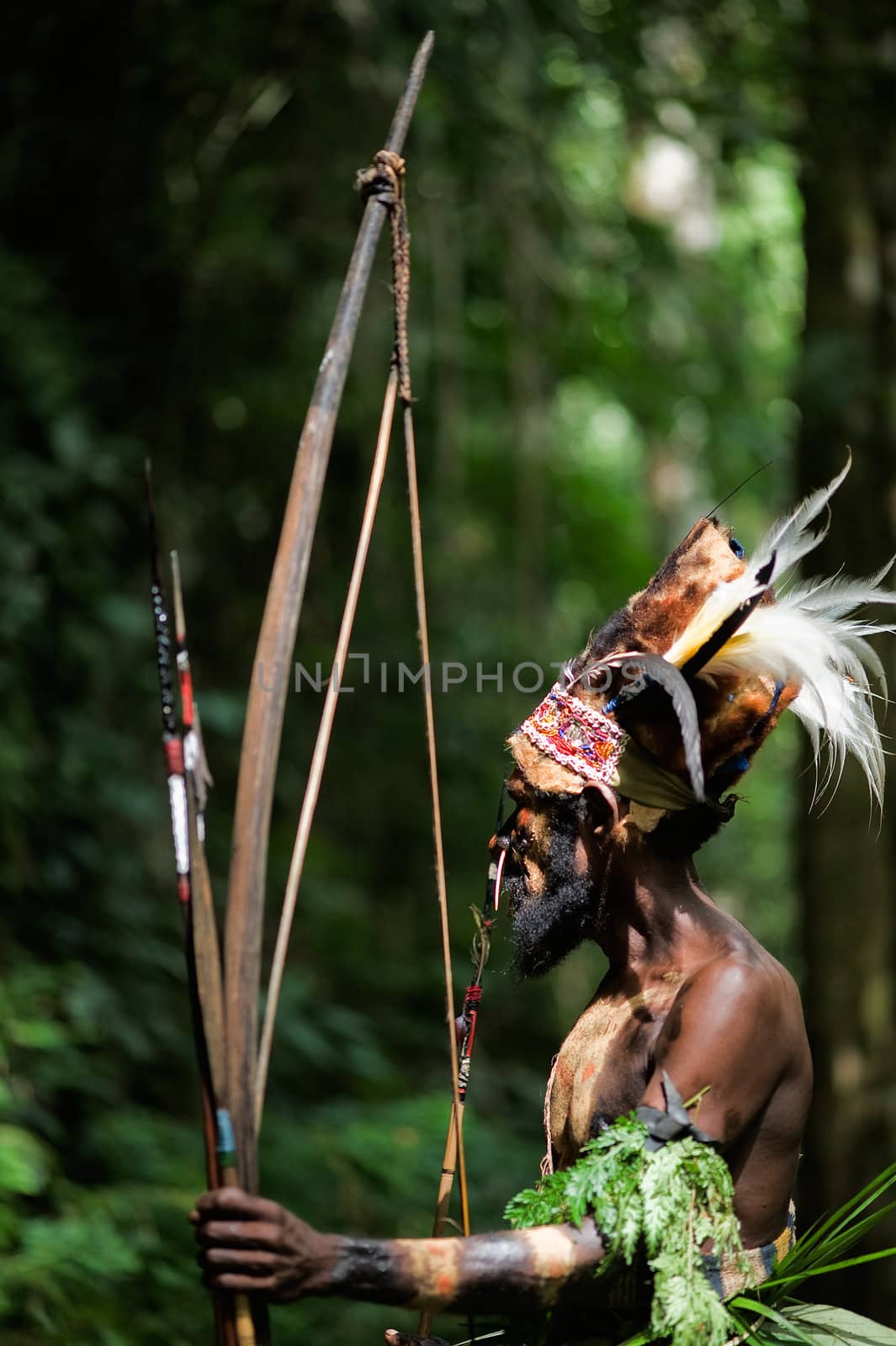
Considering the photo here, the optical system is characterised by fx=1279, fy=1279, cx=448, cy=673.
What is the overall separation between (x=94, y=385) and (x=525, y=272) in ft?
10.3

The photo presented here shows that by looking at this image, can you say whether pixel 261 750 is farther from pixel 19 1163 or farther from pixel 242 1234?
pixel 19 1163

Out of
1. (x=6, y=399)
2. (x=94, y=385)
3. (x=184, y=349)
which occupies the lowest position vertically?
(x=6, y=399)

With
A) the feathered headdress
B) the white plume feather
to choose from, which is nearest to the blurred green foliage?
A: the feathered headdress

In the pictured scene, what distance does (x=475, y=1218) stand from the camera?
522 cm

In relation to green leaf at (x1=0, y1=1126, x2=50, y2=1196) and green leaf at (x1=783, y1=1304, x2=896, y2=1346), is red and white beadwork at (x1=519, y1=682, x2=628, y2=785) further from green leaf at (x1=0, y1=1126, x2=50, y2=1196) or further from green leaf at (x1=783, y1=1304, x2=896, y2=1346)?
green leaf at (x1=0, y1=1126, x2=50, y2=1196)

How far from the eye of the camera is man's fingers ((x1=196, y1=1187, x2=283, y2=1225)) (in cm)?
158

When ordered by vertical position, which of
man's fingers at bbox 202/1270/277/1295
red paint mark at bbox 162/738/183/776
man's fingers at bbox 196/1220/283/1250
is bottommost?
man's fingers at bbox 202/1270/277/1295

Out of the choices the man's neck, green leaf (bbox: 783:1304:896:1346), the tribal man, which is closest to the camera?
the tribal man

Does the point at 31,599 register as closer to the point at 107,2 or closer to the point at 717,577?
the point at 107,2

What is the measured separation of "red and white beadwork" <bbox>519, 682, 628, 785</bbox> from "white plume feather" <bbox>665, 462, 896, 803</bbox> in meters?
0.18

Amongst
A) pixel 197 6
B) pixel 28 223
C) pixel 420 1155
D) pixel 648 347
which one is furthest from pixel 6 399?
pixel 648 347

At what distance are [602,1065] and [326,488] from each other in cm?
621

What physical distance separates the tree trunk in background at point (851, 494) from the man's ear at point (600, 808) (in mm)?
3340

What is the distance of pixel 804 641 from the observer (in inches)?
82.8
